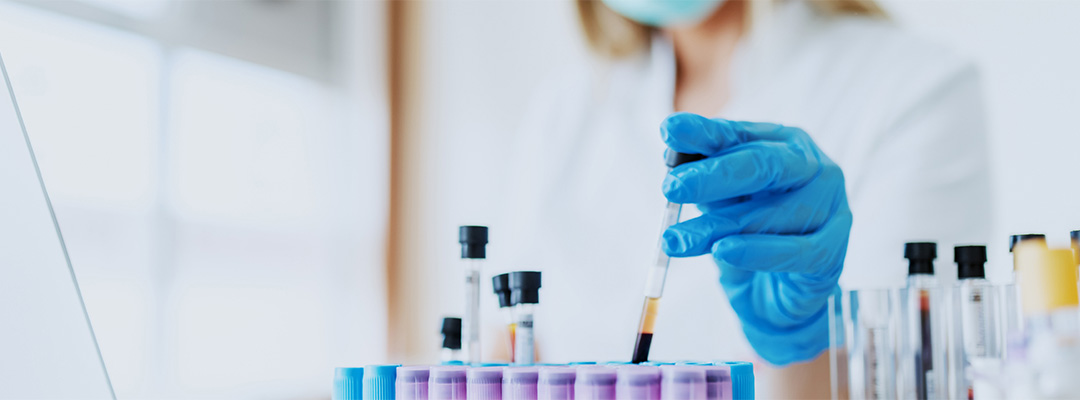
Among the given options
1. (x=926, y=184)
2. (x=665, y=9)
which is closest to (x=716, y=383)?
(x=926, y=184)

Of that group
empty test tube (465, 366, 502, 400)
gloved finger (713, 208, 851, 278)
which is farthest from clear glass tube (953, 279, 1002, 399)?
empty test tube (465, 366, 502, 400)

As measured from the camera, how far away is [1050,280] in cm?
46

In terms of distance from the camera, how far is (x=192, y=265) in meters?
1.78

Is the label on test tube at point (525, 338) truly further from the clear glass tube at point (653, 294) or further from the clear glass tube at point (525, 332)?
the clear glass tube at point (653, 294)

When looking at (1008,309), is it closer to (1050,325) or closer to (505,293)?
(1050,325)

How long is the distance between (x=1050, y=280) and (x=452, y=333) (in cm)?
53

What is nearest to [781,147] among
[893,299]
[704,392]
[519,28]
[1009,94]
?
[893,299]

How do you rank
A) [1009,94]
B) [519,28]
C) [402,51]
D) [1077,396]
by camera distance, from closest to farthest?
[1077,396] → [1009,94] → [519,28] → [402,51]

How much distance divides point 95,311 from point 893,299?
148 centimetres

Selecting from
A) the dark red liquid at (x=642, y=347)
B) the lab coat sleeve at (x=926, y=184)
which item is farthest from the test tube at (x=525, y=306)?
the lab coat sleeve at (x=926, y=184)

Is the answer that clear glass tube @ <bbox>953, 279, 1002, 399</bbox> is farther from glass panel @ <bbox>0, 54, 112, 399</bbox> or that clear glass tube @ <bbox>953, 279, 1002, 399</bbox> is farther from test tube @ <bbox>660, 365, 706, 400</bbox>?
glass panel @ <bbox>0, 54, 112, 399</bbox>

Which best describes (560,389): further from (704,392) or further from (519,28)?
(519,28)

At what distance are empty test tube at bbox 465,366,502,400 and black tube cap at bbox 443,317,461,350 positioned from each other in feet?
0.96

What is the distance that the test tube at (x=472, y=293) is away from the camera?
2.48 ft
